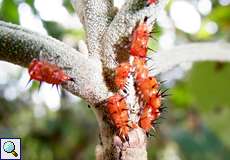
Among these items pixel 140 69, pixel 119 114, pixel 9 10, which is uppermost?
pixel 9 10

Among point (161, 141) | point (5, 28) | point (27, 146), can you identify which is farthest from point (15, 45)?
point (27, 146)

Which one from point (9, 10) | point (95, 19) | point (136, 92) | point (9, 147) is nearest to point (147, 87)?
point (136, 92)

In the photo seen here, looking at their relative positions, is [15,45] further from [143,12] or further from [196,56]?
[196,56]

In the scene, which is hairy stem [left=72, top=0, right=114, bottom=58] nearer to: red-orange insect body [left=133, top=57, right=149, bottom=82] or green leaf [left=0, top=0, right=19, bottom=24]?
red-orange insect body [left=133, top=57, right=149, bottom=82]

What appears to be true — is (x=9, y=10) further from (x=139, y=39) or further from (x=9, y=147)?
(x=139, y=39)

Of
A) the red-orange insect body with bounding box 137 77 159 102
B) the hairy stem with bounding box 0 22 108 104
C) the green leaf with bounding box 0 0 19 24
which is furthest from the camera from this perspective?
the green leaf with bounding box 0 0 19 24

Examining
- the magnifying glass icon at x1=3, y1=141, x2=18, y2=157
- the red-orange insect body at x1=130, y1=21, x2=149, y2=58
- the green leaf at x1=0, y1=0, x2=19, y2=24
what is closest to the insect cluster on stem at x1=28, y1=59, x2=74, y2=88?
the red-orange insect body at x1=130, y1=21, x2=149, y2=58
